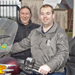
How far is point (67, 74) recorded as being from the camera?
1.63m

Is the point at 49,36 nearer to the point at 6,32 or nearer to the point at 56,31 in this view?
the point at 56,31

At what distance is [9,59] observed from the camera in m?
1.11

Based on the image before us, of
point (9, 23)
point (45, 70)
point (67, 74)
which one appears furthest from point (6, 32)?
point (67, 74)

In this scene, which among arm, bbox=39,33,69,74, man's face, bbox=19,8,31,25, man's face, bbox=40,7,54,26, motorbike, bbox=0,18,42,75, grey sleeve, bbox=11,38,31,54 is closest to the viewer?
motorbike, bbox=0,18,42,75

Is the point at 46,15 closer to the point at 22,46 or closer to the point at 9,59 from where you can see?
the point at 22,46

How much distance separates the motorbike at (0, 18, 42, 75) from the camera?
106cm

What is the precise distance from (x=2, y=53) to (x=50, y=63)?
0.46 metres

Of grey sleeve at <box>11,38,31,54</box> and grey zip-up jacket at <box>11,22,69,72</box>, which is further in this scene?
grey sleeve at <box>11,38,31,54</box>

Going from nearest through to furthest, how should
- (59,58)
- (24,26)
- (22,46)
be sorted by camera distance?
1. (59,58)
2. (22,46)
3. (24,26)

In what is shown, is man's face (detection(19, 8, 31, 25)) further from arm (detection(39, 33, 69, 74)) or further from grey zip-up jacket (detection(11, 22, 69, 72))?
arm (detection(39, 33, 69, 74))

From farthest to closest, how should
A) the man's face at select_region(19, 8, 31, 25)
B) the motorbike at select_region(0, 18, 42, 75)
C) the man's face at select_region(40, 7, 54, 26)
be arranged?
the man's face at select_region(19, 8, 31, 25) → the man's face at select_region(40, 7, 54, 26) → the motorbike at select_region(0, 18, 42, 75)

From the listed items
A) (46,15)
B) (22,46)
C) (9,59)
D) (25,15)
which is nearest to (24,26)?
(25,15)

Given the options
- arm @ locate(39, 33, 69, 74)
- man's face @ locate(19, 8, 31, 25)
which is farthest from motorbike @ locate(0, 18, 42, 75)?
man's face @ locate(19, 8, 31, 25)

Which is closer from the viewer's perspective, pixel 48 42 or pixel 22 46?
pixel 48 42
